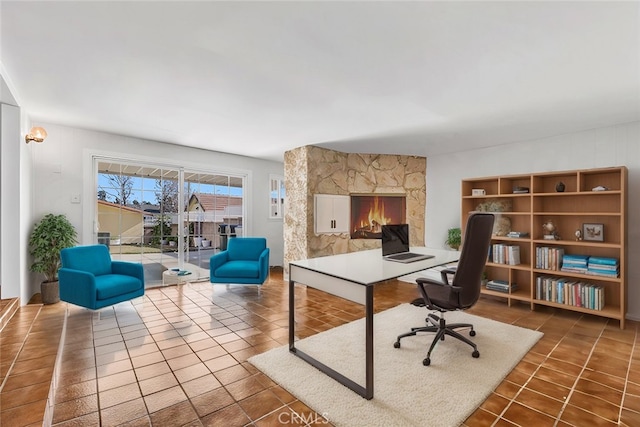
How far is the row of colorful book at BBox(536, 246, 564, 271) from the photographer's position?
3553 mm

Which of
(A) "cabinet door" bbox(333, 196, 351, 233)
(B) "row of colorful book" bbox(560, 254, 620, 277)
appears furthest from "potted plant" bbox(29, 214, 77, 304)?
A: (B) "row of colorful book" bbox(560, 254, 620, 277)

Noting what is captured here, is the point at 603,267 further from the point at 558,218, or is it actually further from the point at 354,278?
the point at 354,278

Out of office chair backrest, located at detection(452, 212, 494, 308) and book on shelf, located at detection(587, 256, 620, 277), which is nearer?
office chair backrest, located at detection(452, 212, 494, 308)

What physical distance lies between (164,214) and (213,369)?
338 centimetres

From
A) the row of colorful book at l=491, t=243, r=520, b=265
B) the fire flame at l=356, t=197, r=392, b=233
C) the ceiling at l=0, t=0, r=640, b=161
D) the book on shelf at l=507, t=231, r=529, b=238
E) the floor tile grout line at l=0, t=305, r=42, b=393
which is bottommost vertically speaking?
the floor tile grout line at l=0, t=305, r=42, b=393

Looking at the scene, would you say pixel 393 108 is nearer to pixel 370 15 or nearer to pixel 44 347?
pixel 370 15

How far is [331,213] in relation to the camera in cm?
498

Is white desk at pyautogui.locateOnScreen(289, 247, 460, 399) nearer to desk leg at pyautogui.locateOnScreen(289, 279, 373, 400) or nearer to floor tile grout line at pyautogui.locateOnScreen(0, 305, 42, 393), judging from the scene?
desk leg at pyautogui.locateOnScreen(289, 279, 373, 400)

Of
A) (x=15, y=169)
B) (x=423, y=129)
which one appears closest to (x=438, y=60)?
(x=423, y=129)

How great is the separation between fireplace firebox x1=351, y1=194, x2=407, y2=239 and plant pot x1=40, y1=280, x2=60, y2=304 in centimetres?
421

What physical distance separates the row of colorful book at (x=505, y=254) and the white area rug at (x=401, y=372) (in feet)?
3.61

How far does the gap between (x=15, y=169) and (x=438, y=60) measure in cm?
433

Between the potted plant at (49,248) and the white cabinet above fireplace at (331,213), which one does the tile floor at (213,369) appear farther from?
the white cabinet above fireplace at (331,213)

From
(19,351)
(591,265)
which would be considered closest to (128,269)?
(19,351)
